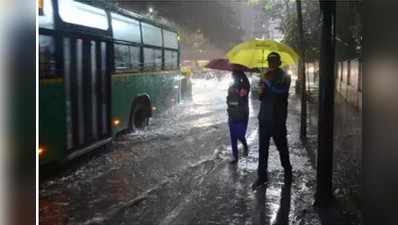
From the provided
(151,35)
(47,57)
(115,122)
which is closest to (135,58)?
(151,35)

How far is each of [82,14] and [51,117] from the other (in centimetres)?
54

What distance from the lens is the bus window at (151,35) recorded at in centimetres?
267

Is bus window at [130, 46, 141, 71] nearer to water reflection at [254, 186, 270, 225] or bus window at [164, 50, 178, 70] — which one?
bus window at [164, 50, 178, 70]

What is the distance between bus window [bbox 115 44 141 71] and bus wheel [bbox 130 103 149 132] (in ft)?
0.71

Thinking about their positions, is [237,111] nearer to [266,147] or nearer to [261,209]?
[266,147]

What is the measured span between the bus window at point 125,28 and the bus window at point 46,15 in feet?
1.13

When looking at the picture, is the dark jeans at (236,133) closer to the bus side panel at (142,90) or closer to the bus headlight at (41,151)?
the bus side panel at (142,90)

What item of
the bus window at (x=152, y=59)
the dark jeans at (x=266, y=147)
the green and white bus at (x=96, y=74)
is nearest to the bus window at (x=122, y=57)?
the green and white bus at (x=96, y=74)

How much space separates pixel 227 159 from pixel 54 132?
0.87 meters

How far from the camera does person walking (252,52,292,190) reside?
2.33 m

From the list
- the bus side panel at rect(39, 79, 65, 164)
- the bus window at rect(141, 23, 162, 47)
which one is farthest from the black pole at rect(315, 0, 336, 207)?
the bus side panel at rect(39, 79, 65, 164)

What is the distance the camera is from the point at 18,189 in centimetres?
140

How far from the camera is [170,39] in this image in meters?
2.61

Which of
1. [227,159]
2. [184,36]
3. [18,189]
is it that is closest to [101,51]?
[184,36]
